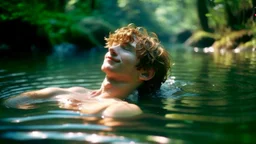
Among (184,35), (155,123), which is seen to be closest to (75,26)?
(155,123)

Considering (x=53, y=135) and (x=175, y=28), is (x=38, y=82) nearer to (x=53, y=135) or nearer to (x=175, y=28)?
(x=53, y=135)

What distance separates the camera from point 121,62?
3732 millimetres

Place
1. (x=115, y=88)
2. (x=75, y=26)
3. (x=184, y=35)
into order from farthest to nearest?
(x=184, y=35)
(x=75, y=26)
(x=115, y=88)

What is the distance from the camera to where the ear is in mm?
3904

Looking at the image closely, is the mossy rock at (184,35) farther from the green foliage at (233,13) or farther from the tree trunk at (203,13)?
the green foliage at (233,13)

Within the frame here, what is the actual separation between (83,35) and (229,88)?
15010 millimetres

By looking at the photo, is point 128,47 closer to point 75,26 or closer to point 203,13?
point 75,26

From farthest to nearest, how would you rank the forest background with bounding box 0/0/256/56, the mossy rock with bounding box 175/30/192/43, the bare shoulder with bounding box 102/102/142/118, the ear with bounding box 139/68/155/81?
the mossy rock with bounding box 175/30/192/43 → the forest background with bounding box 0/0/256/56 → the ear with bounding box 139/68/155/81 → the bare shoulder with bounding box 102/102/142/118

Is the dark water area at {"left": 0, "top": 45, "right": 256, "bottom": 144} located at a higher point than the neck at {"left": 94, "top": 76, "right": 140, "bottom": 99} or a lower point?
lower

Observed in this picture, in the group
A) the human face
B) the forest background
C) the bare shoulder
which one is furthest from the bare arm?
the forest background

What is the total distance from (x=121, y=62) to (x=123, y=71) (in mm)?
94

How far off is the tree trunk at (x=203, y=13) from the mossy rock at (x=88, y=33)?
8.85 metres

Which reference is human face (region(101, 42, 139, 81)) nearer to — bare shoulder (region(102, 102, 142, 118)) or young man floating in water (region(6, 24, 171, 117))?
young man floating in water (region(6, 24, 171, 117))

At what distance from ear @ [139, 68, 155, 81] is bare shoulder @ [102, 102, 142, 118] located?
0.85 meters
